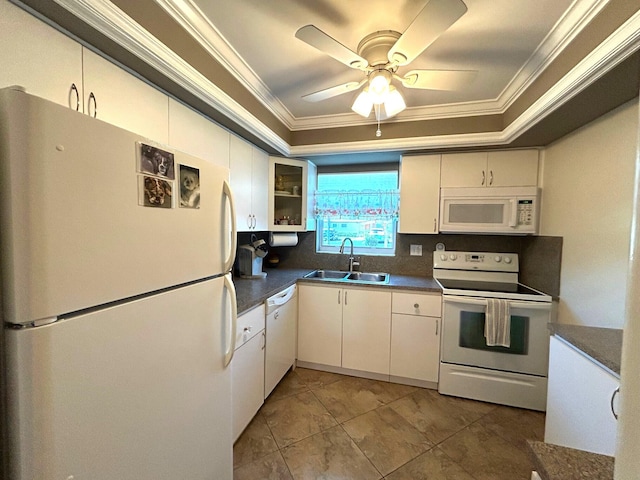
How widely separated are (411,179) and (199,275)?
7.21 feet

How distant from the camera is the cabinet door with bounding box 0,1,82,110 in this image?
844mm

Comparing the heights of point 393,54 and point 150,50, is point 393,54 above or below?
above

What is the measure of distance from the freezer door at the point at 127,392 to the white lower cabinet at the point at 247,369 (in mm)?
385

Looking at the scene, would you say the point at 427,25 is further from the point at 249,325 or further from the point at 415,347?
the point at 415,347

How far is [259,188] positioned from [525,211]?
2343 mm

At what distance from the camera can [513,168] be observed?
7.88 feet

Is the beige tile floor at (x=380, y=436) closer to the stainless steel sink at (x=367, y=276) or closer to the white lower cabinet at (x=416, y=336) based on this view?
the white lower cabinet at (x=416, y=336)

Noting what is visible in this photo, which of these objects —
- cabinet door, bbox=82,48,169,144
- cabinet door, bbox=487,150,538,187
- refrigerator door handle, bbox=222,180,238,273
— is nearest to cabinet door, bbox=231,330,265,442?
refrigerator door handle, bbox=222,180,238,273

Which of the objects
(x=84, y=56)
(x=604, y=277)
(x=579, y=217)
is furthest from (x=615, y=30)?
(x=84, y=56)

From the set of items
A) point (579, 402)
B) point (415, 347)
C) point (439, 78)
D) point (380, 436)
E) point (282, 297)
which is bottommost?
point (380, 436)

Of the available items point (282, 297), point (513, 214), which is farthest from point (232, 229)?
point (513, 214)

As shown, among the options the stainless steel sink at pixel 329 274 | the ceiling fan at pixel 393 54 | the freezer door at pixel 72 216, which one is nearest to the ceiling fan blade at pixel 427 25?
the ceiling fan at pixel 393 54

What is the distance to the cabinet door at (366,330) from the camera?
2.46 metres

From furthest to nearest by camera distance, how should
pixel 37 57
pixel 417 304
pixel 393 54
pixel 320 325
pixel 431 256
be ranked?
pixel 431 256
pixel 320 325
pixel 417 304
pixel 393 54
pixel 37 57
